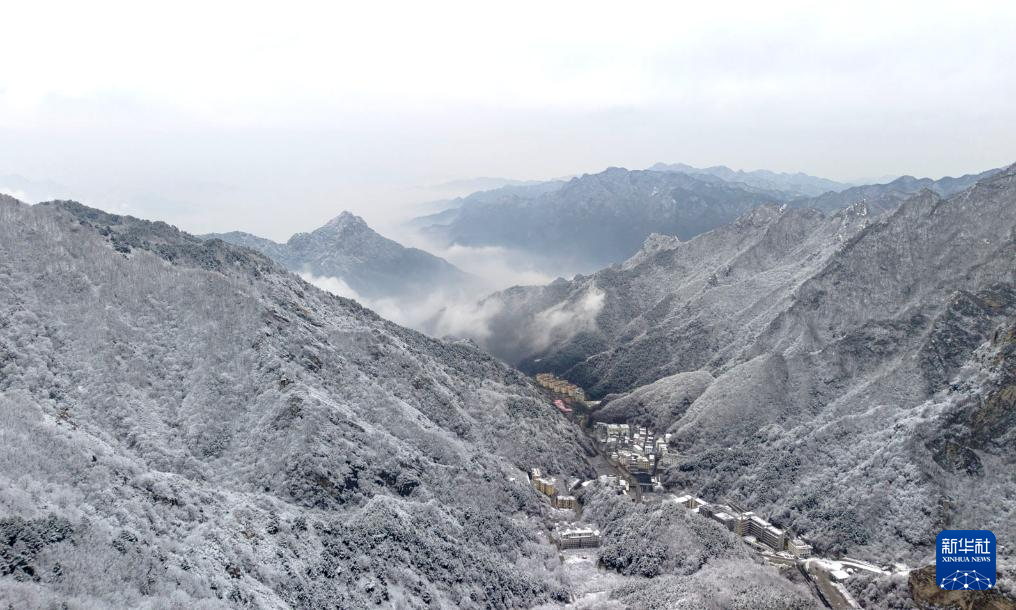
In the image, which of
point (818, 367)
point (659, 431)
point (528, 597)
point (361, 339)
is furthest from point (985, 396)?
point (361, 339)

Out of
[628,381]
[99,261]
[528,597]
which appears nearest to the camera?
[528,597]

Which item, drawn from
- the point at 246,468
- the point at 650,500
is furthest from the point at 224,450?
the point at 650,500

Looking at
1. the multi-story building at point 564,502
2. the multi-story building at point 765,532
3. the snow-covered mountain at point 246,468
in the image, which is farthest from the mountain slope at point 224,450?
the multi-story building at point 765,532

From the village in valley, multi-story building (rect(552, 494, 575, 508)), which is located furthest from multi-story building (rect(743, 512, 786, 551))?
multi-story building (rect(552, 494, 575, 508))

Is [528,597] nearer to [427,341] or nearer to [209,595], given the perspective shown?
[209,595]

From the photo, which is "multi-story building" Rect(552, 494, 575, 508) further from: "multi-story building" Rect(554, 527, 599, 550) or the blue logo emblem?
the blue logo emblem

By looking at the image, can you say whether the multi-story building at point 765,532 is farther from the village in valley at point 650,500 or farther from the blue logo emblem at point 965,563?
the blue logo emblem at point 965,563

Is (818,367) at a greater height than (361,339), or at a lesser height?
lesser
